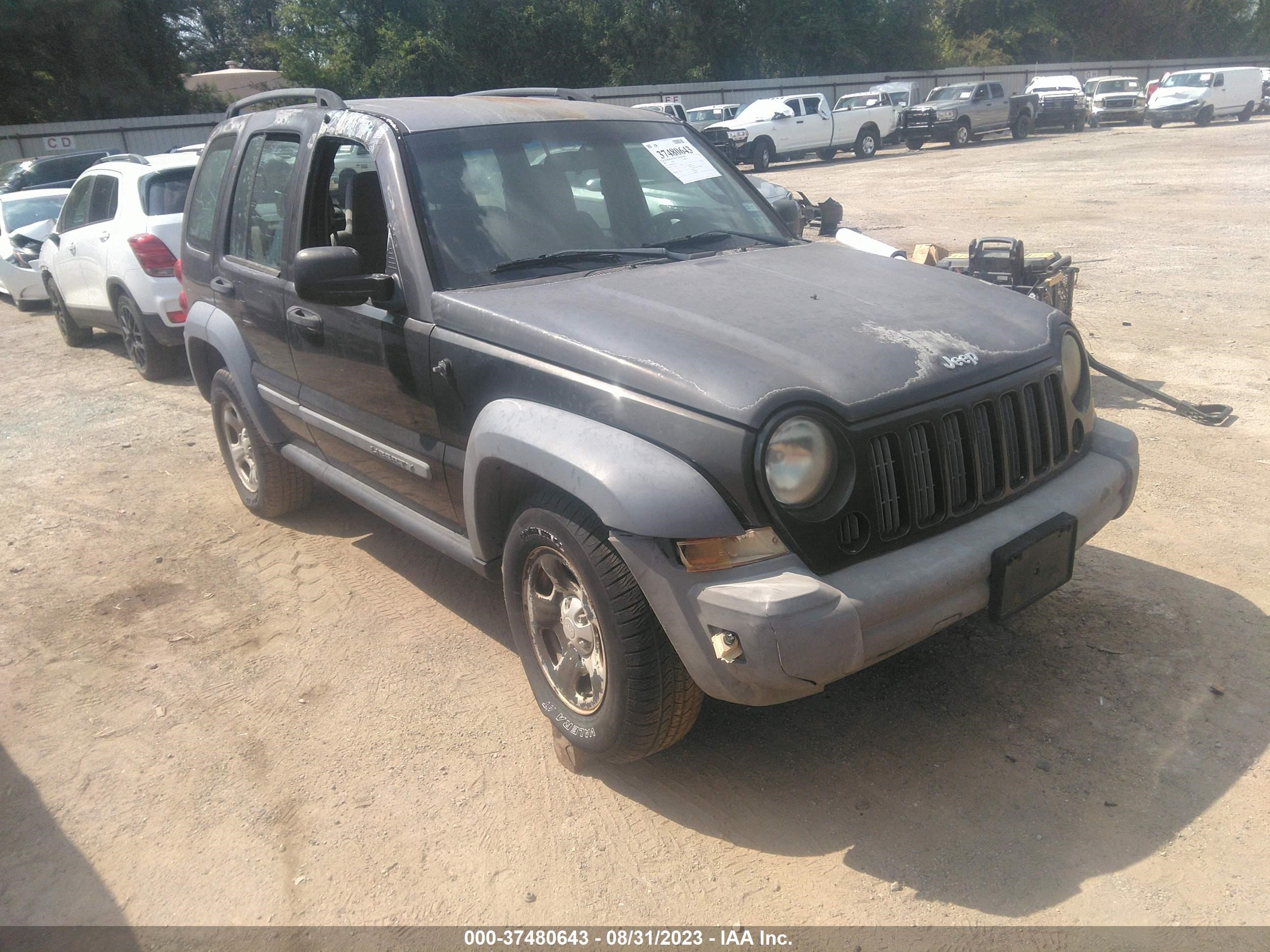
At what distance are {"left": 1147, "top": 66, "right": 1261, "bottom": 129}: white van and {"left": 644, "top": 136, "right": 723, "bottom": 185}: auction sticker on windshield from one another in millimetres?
34745

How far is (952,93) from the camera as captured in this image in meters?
31.9

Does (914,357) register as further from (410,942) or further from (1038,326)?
(410,942)

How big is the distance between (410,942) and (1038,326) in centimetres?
264

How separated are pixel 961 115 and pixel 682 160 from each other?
2988 centimetres

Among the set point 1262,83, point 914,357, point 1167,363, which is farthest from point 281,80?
point 914,357

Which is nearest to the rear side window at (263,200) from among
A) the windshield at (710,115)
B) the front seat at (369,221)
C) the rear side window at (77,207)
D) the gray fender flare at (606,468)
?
the front seat at (369,221)

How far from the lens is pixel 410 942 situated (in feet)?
8.89

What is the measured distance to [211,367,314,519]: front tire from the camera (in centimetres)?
528

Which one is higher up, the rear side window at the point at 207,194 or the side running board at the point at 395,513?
the rear side window at the point at 207,194

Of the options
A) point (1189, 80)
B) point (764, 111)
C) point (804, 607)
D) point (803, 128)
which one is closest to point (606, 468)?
point (804, 607)

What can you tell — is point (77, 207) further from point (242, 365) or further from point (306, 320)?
point (306, 320)

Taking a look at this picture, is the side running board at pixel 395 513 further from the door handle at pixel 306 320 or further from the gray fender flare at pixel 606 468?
the door handle at pixel 306 320

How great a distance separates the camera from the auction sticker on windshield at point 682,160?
4.27 m

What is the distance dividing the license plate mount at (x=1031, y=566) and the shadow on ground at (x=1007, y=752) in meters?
0.51
